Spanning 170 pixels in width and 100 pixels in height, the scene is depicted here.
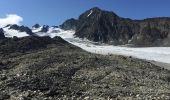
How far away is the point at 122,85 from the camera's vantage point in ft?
118

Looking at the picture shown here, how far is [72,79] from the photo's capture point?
1545 inches

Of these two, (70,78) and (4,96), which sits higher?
(70,78)

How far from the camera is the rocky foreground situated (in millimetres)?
29406

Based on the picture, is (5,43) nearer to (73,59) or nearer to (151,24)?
(73,59)

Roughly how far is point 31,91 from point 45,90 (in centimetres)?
157

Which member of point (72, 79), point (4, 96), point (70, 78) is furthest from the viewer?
point (70, 78)

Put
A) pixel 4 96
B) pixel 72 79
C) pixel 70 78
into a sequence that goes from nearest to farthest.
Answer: pixel 4 96 → pixel 72 79 → pixel 70 78

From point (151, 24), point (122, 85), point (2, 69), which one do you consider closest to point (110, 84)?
point (122, 85)

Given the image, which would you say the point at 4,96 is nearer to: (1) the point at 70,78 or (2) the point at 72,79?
(2) the point at 72,79

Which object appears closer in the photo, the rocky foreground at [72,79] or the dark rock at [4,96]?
the dark rock at [4,96]

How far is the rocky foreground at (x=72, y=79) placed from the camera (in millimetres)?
29406

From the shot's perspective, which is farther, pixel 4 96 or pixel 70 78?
pixel 70 78

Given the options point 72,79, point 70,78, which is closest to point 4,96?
point 72,79

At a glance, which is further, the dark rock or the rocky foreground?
the rocky foreground
